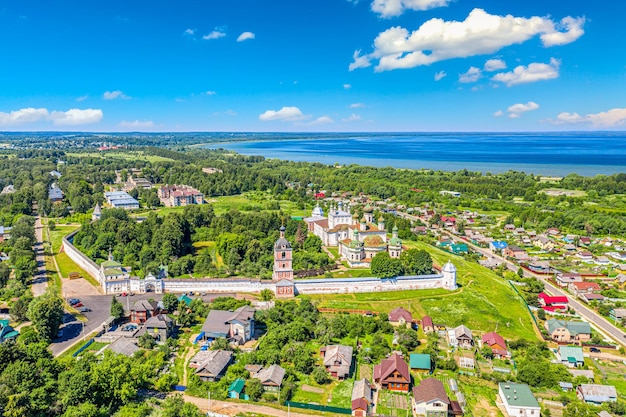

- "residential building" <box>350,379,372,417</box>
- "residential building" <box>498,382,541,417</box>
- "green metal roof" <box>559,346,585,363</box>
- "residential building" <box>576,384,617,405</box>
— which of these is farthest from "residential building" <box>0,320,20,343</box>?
"green metal roof" <box>559,346,585,363</box>

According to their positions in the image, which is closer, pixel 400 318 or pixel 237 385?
pixel 237 385

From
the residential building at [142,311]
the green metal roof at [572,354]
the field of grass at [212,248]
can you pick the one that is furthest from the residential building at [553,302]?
the residential building at [142,311]

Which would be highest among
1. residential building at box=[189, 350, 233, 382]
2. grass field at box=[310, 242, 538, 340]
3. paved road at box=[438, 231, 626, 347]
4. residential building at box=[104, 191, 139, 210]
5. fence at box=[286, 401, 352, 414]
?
residential building at box=[104, 191, 139, 210]

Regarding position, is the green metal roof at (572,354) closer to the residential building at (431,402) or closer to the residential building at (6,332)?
the residential building at (431,402)

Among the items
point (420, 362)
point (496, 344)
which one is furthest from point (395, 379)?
point (496, 344)

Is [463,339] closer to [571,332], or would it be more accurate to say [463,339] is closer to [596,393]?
[571,332]

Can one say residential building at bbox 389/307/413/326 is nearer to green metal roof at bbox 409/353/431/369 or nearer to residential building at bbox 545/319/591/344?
green metal roof at bbox 409/353/431/369

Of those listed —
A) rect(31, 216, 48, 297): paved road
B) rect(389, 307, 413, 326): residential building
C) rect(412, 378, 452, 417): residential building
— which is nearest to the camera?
rect(412, 378, 452, 417): residential building
